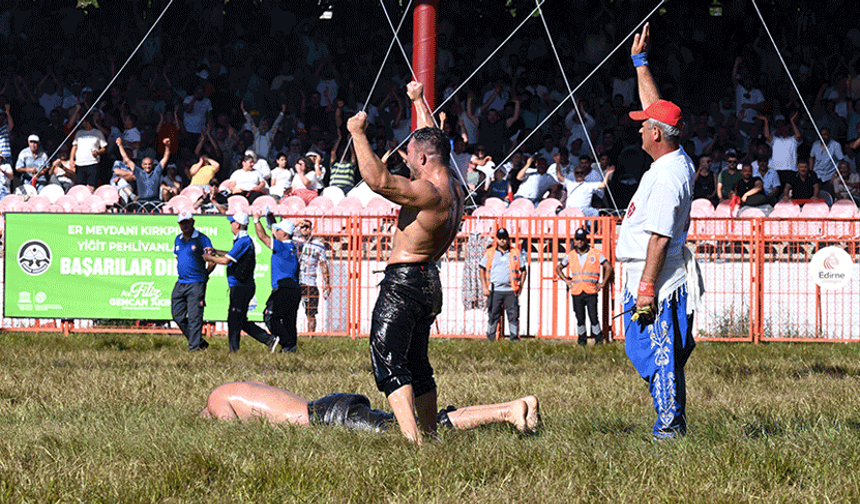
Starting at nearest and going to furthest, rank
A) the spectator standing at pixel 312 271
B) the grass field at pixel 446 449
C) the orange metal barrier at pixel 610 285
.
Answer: the grass field at pixel 446 449 → the orange metal barrier at pixel 610 285 → the spectator standing at pixel 312 271

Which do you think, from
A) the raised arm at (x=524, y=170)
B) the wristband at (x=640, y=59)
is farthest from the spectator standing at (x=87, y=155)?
the wristband at (x=640, y=59)

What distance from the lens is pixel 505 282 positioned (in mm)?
14117

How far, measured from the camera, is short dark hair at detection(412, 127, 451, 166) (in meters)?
5.39

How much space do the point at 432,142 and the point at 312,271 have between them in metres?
9.09

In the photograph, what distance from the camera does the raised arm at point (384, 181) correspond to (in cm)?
495

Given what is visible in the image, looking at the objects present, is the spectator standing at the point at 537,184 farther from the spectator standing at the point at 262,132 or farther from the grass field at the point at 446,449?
the grass field at the point at 446,449

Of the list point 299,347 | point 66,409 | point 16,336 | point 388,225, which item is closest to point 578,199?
point 388,225

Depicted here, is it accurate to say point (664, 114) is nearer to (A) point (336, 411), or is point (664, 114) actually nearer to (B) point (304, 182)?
(A) point (336, 411)

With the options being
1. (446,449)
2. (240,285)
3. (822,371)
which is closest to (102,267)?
(240,285)

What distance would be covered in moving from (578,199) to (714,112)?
4.19 meters

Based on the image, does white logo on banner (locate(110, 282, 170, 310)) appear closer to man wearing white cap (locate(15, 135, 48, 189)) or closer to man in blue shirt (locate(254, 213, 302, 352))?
man in blue shirt (locate(254, 213, 302, 352))

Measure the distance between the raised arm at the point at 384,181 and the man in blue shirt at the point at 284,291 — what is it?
6826 millimetres

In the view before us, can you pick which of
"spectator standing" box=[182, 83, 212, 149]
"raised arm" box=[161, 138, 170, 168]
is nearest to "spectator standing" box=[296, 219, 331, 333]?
"raised arm" box=[161, 138, 170, 168]

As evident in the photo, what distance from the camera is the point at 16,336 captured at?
13203 millimetres
